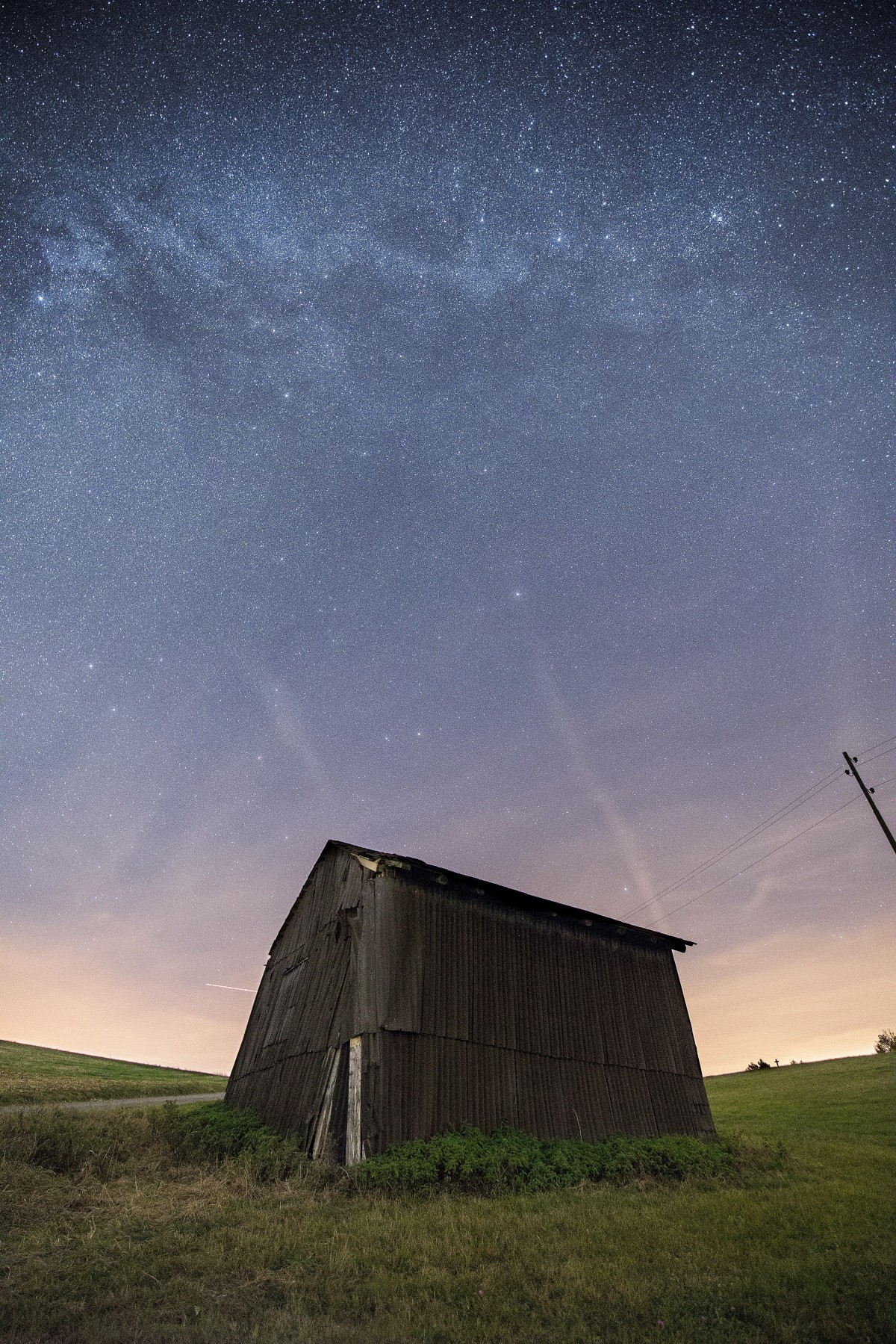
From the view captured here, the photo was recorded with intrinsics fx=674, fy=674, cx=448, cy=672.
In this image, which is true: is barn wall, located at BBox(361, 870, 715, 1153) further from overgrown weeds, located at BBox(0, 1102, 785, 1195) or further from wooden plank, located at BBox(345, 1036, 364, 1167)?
overgrown weeds, located at BBox(0, 1102, 785, 1195)

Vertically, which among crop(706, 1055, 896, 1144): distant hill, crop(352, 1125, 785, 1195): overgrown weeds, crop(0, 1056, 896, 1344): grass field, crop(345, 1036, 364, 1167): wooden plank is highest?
crop(706, 1055, 896, 1144): distant hill

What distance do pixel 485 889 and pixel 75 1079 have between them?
109ft

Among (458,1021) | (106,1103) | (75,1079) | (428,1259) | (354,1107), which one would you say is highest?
(75,1079)

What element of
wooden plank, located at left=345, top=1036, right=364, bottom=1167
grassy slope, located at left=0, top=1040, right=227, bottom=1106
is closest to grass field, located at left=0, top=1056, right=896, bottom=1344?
wooden plank, located at left=345, top=1036, right=364, bottom=1167

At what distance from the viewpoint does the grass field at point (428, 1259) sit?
6.50m

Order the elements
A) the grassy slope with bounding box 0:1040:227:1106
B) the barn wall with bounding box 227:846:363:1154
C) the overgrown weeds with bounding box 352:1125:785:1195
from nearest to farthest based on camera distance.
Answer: the overgrown weeds with bounding box 352:1125:785:1195
the barn wall with bounding box 227:846:363:1154
the grassy slope with bounding box 0:1040:227:1106

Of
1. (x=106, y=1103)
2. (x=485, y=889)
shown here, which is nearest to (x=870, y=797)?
(x=485, y=889)

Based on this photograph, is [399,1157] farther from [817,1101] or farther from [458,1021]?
[817,1101]

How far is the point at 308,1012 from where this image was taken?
1839 cm

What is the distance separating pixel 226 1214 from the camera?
34.7 feet

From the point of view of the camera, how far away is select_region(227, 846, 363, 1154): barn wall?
15.7 m

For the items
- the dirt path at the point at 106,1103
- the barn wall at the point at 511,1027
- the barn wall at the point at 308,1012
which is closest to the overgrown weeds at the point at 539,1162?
the barn wall at the point at 511,1027

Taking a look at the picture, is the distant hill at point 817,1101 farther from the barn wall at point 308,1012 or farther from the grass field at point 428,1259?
the barn wall at point 308,1012

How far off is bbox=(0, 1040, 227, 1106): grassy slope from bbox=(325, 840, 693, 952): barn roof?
845 inches
